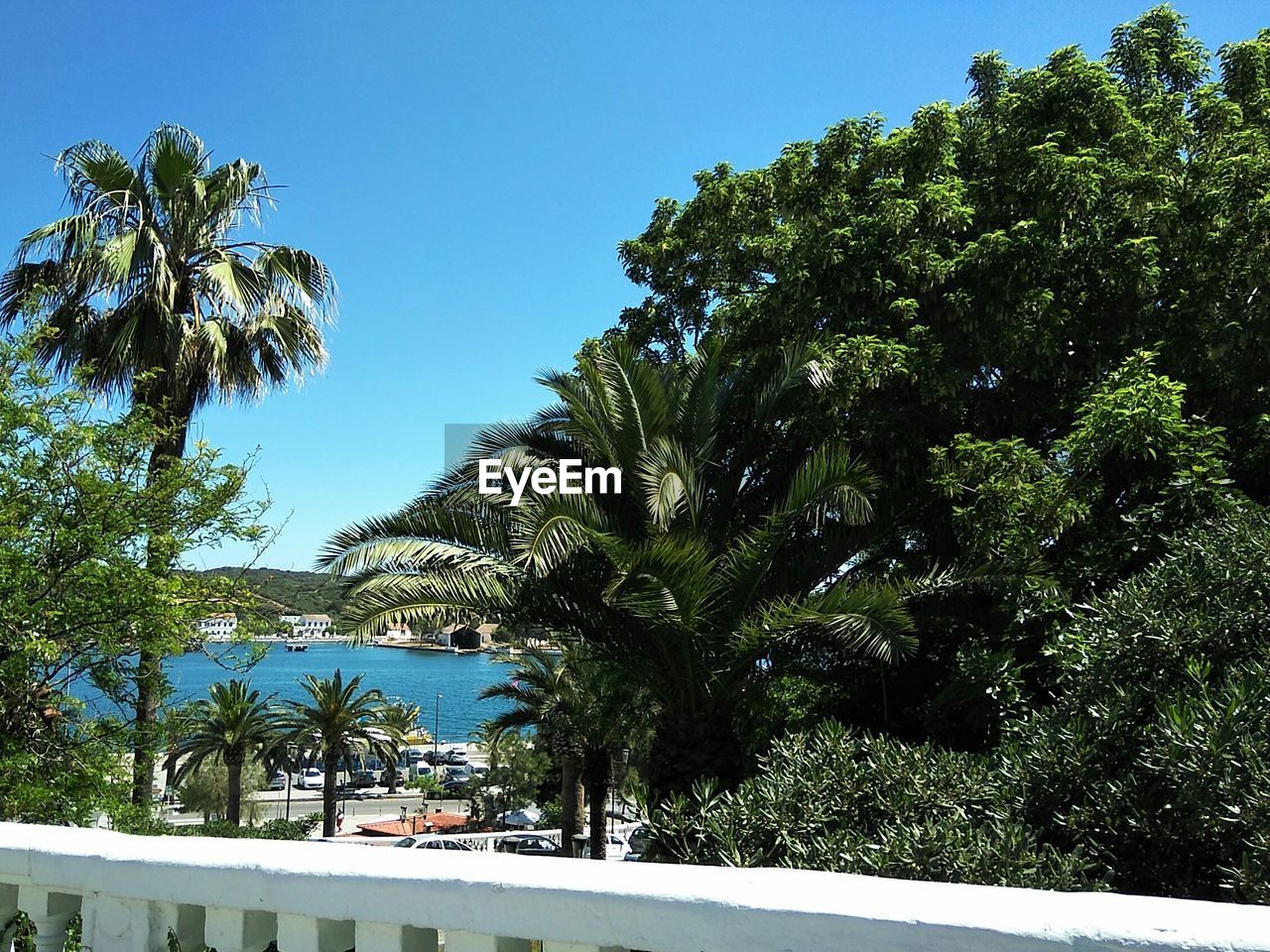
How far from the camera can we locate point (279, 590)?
12.1 metres

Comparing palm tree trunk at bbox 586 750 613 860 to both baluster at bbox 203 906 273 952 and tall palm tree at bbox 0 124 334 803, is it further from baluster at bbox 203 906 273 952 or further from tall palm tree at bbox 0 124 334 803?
baluster at bbox 203 906 273 952

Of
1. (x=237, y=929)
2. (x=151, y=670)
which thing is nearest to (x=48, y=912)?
(x=237, y=929)

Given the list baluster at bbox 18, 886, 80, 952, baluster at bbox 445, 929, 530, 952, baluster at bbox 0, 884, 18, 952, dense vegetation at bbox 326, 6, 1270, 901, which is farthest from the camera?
dense vegetation at bbox 326, 6, 1270, 901

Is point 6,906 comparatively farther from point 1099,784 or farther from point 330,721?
point 330,721

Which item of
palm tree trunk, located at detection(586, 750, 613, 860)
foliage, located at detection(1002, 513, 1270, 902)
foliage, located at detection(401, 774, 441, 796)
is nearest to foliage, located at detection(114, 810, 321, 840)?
foliage, located at detection(1002, 513, 1270, 902)

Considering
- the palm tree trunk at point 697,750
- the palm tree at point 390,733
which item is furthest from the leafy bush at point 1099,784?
the palm tree at point 390,733

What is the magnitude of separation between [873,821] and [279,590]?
9175 millimetres

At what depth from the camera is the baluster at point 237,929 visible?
2.20 metres

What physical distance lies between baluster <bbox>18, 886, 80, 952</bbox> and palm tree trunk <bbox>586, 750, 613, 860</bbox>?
23.8 meters

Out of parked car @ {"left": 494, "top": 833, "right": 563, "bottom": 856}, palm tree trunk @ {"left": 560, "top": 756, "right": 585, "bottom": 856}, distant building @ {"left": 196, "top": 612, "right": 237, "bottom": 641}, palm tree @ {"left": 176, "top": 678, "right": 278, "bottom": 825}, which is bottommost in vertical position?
parked car @ {"left": 494, "top": 833, "right": 563, "bottom": 856}

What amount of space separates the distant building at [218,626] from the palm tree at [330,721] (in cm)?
2316

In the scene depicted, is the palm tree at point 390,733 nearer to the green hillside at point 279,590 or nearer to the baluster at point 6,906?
the green hillside at point 279,590

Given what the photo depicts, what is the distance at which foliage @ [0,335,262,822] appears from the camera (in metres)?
6.31

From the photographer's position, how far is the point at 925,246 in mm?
12047
